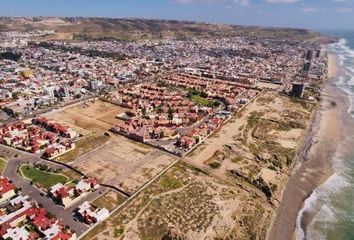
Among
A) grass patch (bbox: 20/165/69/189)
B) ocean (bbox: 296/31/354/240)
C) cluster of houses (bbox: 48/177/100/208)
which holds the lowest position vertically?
ocean (bbox: 296/31/354/240)

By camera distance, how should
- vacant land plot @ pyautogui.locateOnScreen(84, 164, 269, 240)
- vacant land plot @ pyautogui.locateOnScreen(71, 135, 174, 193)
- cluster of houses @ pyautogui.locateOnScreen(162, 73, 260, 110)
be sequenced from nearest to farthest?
vacant land plot @ pyautogui.locateOnScreen(84, 164, 269, 240) → vacant land plot @ pyautogui.locateOnScreen(71, 135, 174, 193) → cluster of houses @ pyautogui.locateOnScreen(162, 73, 260, 110)

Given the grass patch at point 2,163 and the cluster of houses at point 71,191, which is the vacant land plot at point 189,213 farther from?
the grass patch at point 2,163

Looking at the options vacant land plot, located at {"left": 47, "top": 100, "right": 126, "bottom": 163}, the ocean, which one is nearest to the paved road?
vacant land plot, located at {"left": 47, "top": 100, "right": 126, "bottom": 163}

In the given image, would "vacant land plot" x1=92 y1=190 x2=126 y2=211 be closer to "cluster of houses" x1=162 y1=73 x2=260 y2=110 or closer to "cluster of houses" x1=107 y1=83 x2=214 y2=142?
"cluster of houses" x1=107 y1=83 x2=214 y2=142

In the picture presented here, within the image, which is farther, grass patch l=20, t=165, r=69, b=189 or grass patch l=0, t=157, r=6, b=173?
grass patch l=0, t=157, r=6, b=173

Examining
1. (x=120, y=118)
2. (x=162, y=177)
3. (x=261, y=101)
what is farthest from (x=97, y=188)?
(x=261, y=101)
